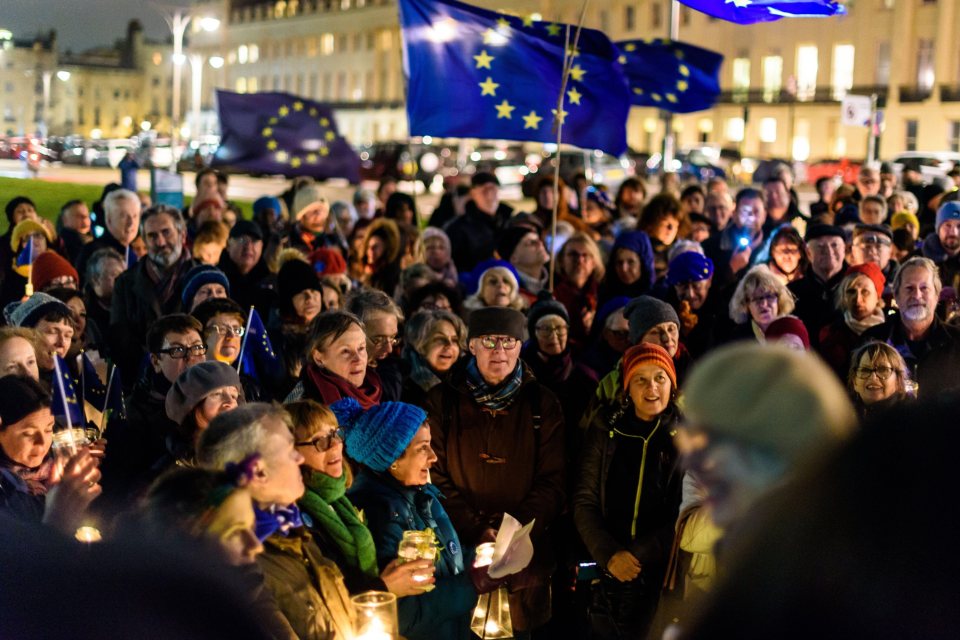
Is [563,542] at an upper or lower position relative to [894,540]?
lower

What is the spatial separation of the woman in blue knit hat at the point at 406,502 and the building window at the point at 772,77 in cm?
7015

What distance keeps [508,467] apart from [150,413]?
1.49 metres

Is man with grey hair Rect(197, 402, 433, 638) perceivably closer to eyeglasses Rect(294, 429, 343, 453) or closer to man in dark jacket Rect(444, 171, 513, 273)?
eyeglasses Rect(294, 429, 343, 453)

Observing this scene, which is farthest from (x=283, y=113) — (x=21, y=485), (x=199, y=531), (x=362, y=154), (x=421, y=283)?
(x=362, y=154)

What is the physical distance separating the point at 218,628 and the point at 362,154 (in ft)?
148

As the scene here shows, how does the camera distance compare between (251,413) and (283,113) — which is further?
(283,113)

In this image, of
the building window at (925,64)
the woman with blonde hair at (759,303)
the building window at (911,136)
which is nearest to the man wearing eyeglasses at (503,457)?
the woman with blonde hair at (759,303)

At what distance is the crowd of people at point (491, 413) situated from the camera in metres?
1.22

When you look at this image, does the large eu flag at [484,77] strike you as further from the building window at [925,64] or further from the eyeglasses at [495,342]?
the building window at [925,64]

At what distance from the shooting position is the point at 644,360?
5.40 meters

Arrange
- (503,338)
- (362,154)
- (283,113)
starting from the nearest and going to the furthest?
(503,338)
(283,113)
(362,154)

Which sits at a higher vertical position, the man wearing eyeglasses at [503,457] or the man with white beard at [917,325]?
the man with white beard at [917,325]

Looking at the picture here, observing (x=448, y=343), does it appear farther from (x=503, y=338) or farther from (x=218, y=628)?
(x=218, y=628)

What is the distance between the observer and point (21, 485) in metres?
4.31
